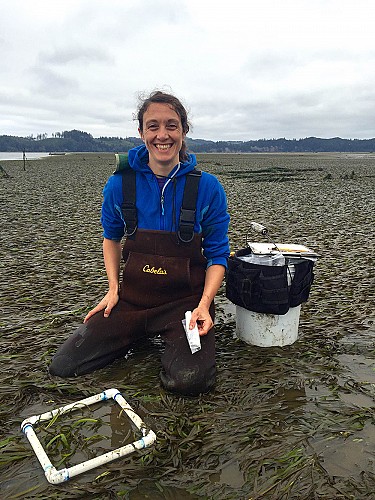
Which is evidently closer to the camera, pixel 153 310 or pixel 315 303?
pixel 153 310

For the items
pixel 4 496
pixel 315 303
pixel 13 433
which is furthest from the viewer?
pixel 315 303

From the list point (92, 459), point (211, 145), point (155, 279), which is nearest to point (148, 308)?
point (155, 279)

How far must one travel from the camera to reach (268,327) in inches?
165

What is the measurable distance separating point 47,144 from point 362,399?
192977 millimetres

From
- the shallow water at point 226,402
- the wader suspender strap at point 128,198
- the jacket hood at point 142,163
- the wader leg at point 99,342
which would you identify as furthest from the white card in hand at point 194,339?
the jacket hood at point 142,163

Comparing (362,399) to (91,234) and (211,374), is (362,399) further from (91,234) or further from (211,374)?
(91,234)

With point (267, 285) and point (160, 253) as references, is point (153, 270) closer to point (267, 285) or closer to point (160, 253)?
point (160, 253)

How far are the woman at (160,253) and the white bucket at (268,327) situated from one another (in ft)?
1.48

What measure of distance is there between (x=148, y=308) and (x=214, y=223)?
989 millimetres

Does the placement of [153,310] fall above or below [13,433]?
above

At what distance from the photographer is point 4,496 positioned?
8.38ft

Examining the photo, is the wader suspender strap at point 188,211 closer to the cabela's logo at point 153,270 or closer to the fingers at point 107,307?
the cabela's logo at point 153,270

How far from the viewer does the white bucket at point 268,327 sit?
4168mm

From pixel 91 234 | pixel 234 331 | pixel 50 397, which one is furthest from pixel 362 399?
pixel 91 234
